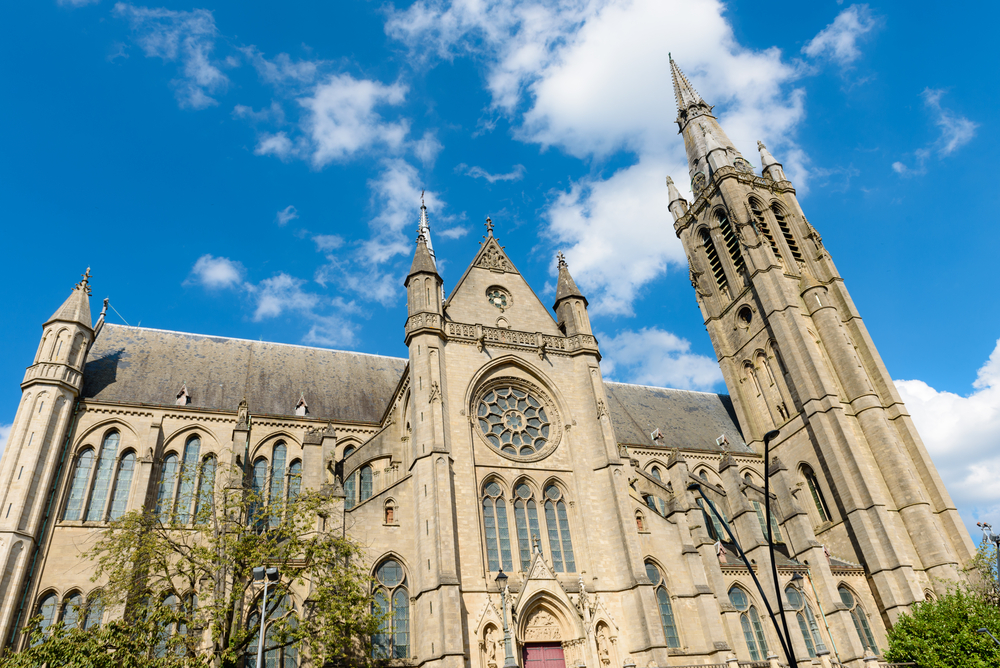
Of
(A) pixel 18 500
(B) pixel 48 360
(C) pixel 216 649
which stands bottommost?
(C) pixel 216 649

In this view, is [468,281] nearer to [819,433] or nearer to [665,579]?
[665,579]

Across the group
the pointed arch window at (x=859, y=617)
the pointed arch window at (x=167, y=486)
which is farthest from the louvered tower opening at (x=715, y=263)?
the pointed arch window at (x=167, y=486)

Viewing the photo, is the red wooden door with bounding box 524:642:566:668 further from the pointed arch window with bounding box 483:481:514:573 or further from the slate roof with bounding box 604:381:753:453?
the slate roof with bounding box 604:381:753:453

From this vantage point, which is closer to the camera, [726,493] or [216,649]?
[216,649]

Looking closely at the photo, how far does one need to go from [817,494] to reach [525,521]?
1869 cm

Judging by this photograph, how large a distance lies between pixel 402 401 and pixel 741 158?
110 ft

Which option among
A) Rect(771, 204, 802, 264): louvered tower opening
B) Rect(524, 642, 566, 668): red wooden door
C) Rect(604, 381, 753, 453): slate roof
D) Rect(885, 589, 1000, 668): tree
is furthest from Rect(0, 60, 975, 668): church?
Rect(771, 204, 802, 264): louvered tower opening

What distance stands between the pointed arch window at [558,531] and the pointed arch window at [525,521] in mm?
546

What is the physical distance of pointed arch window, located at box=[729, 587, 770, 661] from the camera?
2545cm

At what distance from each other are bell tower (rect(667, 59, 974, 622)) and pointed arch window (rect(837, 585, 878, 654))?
0.92 m

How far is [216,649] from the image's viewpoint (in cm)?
1623

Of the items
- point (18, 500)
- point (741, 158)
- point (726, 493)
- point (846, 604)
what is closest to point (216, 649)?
point (18, 500)

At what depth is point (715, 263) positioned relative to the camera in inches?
1727

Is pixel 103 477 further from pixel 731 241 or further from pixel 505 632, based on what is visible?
pixel 731 241
